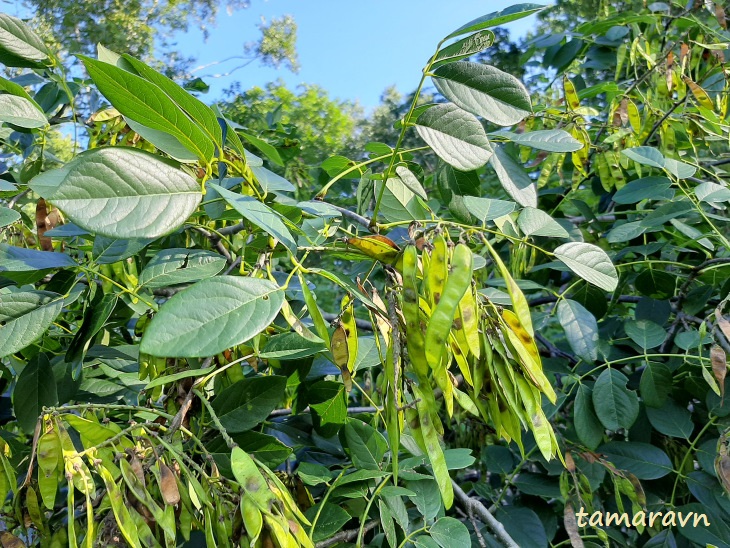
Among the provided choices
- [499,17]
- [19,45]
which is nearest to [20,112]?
[19,45]

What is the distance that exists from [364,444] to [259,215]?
1.17 feet

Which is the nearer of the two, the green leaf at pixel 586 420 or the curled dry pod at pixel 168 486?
the curled dry pod at pixel 168 486

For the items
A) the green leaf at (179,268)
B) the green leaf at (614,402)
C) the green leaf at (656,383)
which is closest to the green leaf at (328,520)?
the green leaf at (179,268)

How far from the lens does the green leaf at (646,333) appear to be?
3.24 ft

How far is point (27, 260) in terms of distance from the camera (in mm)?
637

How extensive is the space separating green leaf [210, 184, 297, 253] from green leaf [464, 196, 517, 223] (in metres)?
0.28

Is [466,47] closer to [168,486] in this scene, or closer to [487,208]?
[487,208]

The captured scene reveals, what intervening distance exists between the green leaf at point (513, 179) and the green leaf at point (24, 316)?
1.82ft

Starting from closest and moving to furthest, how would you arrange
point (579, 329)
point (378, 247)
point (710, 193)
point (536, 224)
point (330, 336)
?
point (378, 247) → point (330, 336) → point (536, 224) → point (579, 329) → point (710, 193)

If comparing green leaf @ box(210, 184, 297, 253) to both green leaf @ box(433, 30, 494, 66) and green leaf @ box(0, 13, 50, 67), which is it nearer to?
green leaf @ box(433, 30, 494, 66)

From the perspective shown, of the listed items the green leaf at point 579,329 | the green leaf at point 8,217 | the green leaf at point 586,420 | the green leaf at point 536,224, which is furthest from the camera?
the green leaf at point 586,420

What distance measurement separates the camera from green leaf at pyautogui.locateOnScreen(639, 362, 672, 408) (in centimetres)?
98

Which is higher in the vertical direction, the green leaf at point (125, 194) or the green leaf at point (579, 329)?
the green leaf at point (125, 194)

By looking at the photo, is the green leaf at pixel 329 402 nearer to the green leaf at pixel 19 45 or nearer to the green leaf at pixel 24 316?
the green leaf at pixel 24 316
